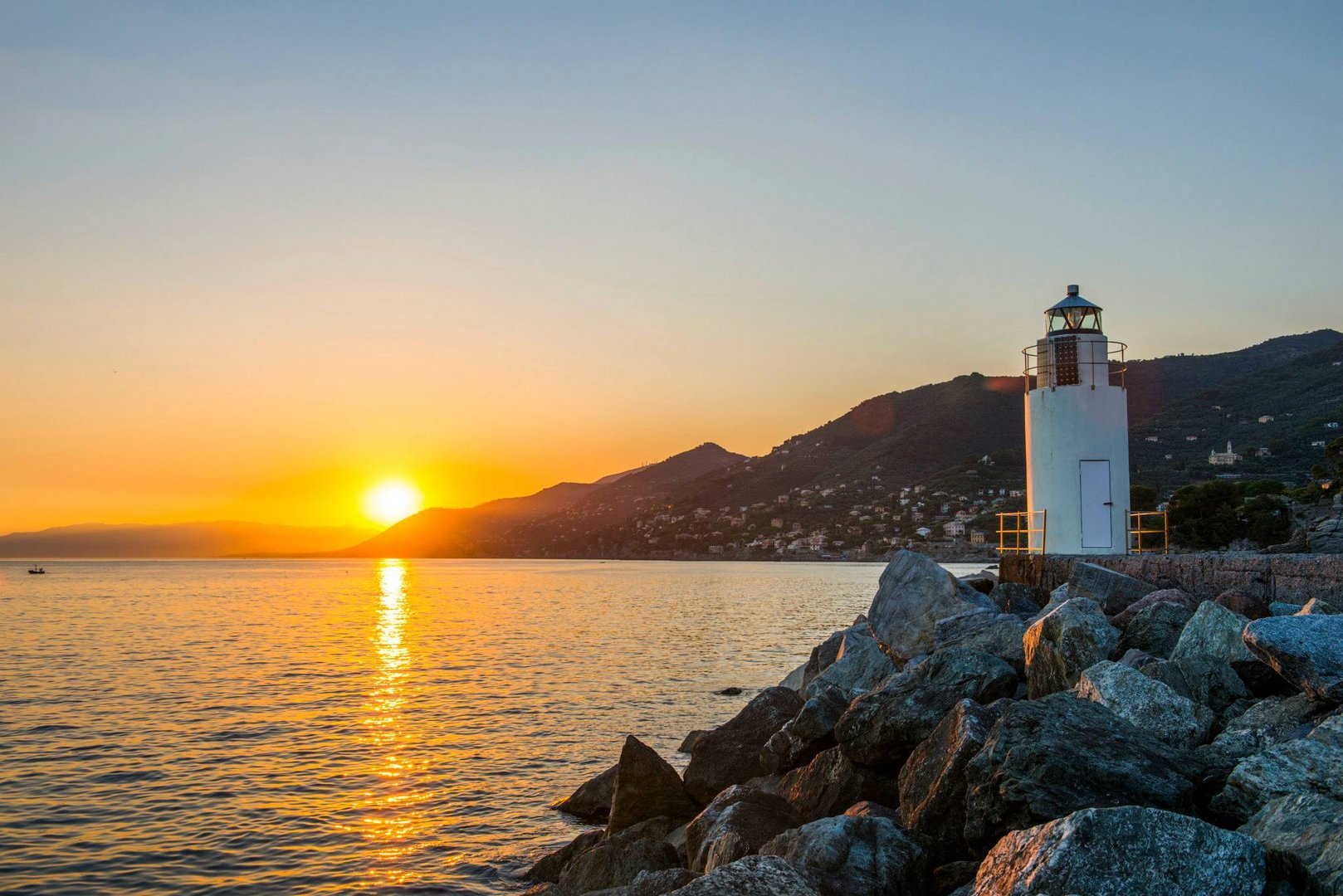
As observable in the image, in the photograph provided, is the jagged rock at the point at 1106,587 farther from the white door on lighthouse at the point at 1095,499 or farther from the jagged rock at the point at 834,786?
the white door on lighthouse at the point at 1095,499

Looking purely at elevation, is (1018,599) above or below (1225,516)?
below

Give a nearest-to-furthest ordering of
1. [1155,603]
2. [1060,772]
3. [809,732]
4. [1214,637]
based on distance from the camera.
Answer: [1060,772] → [1214,637] → [809,732] → [1155,603]

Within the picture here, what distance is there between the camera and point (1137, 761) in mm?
6578

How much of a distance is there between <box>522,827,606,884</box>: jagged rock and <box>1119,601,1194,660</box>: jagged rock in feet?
21.8

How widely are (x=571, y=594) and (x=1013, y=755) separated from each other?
7764cm

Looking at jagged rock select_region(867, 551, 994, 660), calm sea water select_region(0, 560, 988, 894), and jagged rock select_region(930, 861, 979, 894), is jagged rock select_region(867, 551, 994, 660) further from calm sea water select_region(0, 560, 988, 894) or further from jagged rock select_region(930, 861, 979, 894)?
jagged rock select_region(930, 861, 979, 894)

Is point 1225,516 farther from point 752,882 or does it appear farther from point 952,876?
point 752,882

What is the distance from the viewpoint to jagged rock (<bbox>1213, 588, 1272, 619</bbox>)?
1088 centimetres

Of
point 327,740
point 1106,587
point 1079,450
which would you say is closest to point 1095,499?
point 1079,450

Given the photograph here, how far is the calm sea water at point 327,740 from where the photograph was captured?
12852mm

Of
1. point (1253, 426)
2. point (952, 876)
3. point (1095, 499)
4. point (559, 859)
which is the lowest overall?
point (559, 859)

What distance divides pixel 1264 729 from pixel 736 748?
21.0ft

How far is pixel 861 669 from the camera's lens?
15.3 metres

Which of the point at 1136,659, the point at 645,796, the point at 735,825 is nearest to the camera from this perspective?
the point at 735,825
